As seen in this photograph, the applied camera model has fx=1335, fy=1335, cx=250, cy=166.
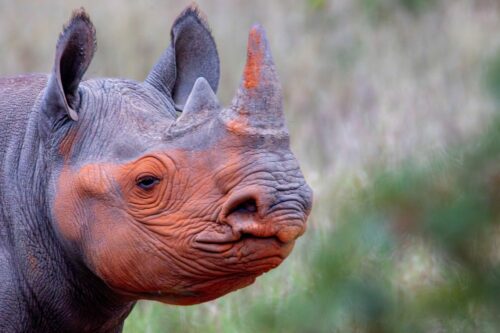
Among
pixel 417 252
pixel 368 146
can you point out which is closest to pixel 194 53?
pixel 417 252

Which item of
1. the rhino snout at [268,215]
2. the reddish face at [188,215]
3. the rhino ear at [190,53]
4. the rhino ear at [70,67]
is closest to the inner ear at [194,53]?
the rhino ear at [190,53]

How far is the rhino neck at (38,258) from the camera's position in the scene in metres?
5.68

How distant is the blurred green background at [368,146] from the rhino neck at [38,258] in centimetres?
77

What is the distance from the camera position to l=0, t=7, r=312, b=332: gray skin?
16.1 ft

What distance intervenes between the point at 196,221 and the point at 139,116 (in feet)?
2.28

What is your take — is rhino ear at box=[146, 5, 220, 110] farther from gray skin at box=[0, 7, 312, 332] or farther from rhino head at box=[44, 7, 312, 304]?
rhino head at box=[44, 7, 312, 304]

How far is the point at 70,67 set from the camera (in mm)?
5645

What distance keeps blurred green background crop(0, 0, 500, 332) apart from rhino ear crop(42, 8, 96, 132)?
3.84 feet

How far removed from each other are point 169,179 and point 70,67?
795 millimetres

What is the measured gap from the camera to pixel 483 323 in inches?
170

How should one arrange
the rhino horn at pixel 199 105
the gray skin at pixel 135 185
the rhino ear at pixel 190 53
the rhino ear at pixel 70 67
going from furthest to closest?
1. the rhino ear at pixel 190 53
2. the rhino ear at pixel 70 67
3. the rhino horn at pixel 199 105
4. the gray skin at pixel 135 185

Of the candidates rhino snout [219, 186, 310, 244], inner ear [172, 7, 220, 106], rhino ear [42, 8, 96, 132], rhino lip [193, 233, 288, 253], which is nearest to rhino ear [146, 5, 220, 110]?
inner ear [172, 7, 220, 106]

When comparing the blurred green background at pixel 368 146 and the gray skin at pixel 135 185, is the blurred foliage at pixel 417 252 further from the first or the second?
the gray skin at pixel 135 185

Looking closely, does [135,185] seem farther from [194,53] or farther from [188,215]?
[194,53]
